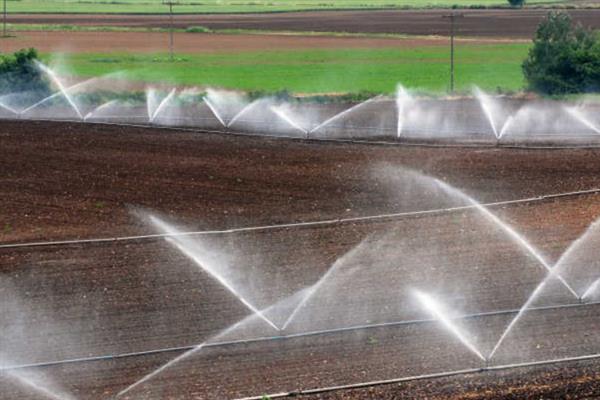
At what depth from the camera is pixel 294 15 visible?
112875 millimetres

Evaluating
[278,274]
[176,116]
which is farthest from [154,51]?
[278,274]

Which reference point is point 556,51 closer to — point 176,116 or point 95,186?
point 176,116

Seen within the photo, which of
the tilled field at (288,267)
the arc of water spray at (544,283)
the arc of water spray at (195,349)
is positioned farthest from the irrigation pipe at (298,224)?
the arc of water spray at (195,349)

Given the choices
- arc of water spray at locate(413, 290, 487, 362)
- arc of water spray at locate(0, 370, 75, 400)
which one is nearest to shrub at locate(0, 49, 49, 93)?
arc of water spray at locate(413, 290, 487, 362)

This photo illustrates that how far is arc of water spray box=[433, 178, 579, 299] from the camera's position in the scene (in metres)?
24.0

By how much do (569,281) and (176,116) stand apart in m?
22.7

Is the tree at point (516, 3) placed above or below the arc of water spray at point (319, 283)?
above

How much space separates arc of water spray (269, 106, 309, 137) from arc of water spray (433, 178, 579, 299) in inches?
368

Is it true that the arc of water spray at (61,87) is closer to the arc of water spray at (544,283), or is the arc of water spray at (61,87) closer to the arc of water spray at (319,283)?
the arc of water spray at (319,283)

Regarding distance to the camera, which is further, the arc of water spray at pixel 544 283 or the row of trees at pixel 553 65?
the row of trees at pixel 553 65

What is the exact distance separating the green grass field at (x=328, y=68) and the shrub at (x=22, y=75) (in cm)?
930

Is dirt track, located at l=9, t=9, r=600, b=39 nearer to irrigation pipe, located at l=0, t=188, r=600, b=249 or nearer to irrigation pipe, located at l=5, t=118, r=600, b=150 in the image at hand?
irrigation pipe, located at l=5, t=118, r=600, b=150

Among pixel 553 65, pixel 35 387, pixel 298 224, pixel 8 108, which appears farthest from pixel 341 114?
pixel 35 387

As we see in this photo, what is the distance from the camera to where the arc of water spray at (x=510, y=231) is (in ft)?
78.9
